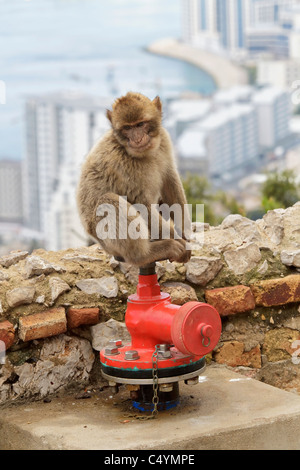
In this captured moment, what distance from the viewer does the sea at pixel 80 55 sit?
4094 cm

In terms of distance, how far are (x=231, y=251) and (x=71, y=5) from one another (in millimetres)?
49019

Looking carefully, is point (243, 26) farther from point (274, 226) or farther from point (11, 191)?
point (274, 226)

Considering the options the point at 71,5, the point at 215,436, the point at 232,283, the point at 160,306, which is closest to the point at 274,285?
the point at 232,283

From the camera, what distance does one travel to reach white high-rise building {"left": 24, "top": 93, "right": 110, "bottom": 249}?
28.4 m

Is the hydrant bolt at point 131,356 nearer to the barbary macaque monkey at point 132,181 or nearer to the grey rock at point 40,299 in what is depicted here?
the barbary macaque monkey at point 132,181

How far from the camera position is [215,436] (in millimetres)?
2291

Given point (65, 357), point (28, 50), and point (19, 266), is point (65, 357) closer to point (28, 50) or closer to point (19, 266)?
point (19, 266)

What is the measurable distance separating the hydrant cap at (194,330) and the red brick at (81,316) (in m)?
0.54

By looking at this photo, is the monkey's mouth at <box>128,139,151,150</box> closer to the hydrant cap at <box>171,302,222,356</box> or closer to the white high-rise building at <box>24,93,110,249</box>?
the hydrant cap at <box>171,302,222,356</box>

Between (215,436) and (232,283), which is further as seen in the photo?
(232,283)

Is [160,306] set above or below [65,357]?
above

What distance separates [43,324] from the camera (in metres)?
2.74

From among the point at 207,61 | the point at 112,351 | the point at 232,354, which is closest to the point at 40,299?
the point at 112,351

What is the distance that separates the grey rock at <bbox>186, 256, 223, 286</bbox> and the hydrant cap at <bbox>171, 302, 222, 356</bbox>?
2.05ft
